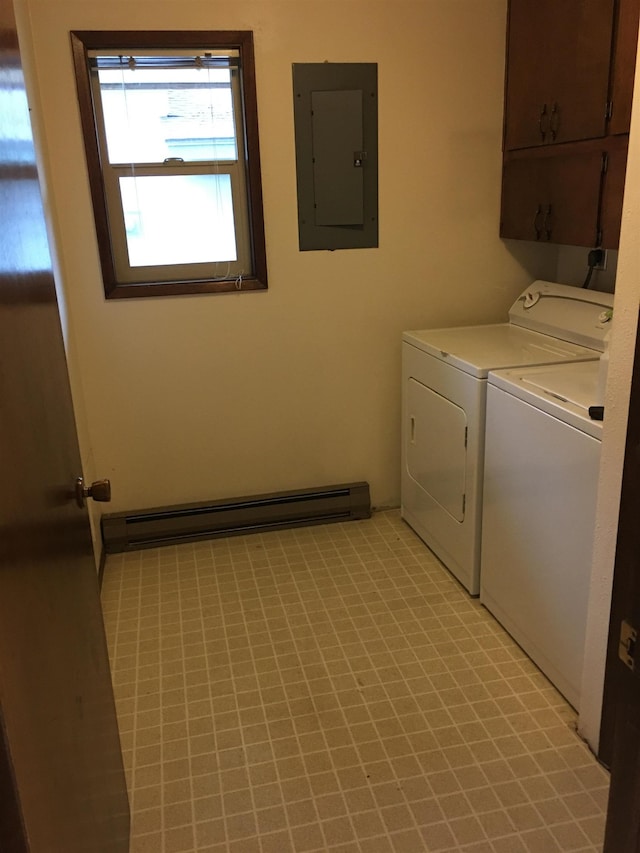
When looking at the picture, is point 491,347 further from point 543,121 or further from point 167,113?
point 167,113

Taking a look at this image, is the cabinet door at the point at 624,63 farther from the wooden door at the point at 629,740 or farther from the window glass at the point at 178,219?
the wooden door at the point at 629,740

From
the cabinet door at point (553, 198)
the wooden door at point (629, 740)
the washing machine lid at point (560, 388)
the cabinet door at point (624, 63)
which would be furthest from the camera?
the cabinet door at point (553, 198)

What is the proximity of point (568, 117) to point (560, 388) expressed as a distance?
1.04m

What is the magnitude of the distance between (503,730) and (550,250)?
2.20m

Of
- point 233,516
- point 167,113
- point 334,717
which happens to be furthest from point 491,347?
point 167,113

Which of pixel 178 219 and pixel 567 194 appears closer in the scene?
pixel 567 194

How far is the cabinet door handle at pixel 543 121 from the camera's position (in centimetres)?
266

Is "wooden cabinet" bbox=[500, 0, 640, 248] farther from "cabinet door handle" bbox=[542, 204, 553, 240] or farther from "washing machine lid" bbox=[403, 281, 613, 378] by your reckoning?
"washing machine lid" bbox=[403, 281, 613, 378]

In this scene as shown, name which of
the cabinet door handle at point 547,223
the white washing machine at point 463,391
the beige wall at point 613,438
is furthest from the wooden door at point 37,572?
the cabinet door handle at point 547,223

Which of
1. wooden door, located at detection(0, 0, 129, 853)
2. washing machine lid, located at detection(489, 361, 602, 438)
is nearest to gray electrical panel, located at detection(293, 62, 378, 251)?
washing machine lid, located at detection(489, 361, 602, 438)

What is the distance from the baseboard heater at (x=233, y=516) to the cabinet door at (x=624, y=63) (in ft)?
6.13

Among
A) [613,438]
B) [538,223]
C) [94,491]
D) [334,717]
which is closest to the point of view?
[94,491]

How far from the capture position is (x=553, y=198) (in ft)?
8.92

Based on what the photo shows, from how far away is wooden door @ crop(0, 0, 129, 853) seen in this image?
867 mm
